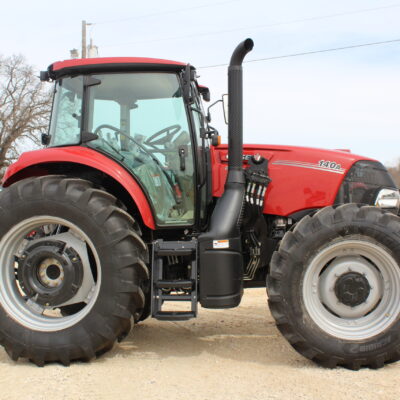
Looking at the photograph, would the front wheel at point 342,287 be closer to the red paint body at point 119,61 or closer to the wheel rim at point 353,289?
the wheel rim at point 353,289

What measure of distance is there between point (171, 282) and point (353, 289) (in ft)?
4.53

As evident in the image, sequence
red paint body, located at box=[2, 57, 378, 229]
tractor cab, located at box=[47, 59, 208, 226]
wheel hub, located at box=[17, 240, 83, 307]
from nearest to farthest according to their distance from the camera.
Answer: wheel hub, located at box=[17, 240, 83, 307] < red paint body, located at box=[2, 57, 378, 229] < tractor cab, located at box=[47, 59, 208, 226]

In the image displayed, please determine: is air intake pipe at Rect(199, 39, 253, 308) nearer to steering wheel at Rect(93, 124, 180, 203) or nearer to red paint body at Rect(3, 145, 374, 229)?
red paint body at Rect(3, 145, 374, 229)

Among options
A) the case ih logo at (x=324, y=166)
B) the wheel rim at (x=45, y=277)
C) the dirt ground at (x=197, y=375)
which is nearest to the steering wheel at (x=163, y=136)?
the wheel rim at (x=45, y=277)

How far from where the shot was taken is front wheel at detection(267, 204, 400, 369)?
350cm

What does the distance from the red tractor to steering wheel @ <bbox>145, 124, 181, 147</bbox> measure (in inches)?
0.5

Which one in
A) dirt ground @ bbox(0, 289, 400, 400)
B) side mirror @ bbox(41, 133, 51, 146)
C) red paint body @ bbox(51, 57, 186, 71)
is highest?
red paint body @ bbox(51, 57, 186, 71)

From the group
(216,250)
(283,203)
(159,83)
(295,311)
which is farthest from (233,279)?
(159,83)

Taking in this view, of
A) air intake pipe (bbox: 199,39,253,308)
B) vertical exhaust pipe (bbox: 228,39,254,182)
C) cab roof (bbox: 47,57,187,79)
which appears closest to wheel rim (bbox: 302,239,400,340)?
air intake pipe (bbox: 199,39,253,308)

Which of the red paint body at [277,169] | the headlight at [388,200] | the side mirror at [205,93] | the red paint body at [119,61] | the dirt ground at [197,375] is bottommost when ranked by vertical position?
the dirt ground at [197,375]

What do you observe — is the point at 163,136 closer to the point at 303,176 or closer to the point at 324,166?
the point at 303,176

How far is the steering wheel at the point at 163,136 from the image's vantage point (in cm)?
402

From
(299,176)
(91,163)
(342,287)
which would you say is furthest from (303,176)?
(91,163)

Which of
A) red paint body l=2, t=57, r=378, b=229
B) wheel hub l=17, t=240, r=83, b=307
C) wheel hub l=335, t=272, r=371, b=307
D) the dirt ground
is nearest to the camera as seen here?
the dirt ground
